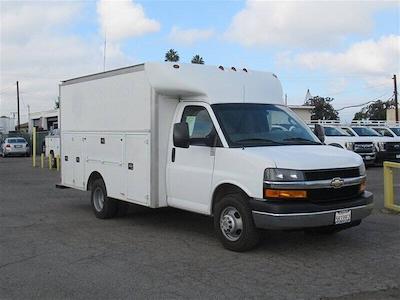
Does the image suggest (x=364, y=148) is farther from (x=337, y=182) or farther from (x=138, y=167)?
(x=337, y=182)

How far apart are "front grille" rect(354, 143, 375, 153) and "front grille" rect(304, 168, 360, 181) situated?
15.0 m

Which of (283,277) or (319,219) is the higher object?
(319,219)

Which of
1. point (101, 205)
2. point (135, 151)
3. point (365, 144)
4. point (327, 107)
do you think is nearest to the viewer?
point (135, 151)

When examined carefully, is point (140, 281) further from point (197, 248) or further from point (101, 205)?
point (101, 205)

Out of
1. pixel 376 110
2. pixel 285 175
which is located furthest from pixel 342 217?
pixel 376 110

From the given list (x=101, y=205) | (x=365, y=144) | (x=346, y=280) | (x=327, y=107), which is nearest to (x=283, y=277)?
(x=346, y=280)

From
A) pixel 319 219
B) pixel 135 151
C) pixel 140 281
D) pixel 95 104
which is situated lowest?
pixel 140 281

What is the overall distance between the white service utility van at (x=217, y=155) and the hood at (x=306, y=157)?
0.05 ft

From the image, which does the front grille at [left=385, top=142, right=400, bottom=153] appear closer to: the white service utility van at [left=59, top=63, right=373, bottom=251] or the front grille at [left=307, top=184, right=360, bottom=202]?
the white service utility van at [left=59, top=63, right=373, bottom=251]

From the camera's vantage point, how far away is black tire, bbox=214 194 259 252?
23.0ft

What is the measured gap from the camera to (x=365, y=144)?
2198cm

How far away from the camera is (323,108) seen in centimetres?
7869

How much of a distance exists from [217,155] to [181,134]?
0.62 meters

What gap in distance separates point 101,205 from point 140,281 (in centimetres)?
438
